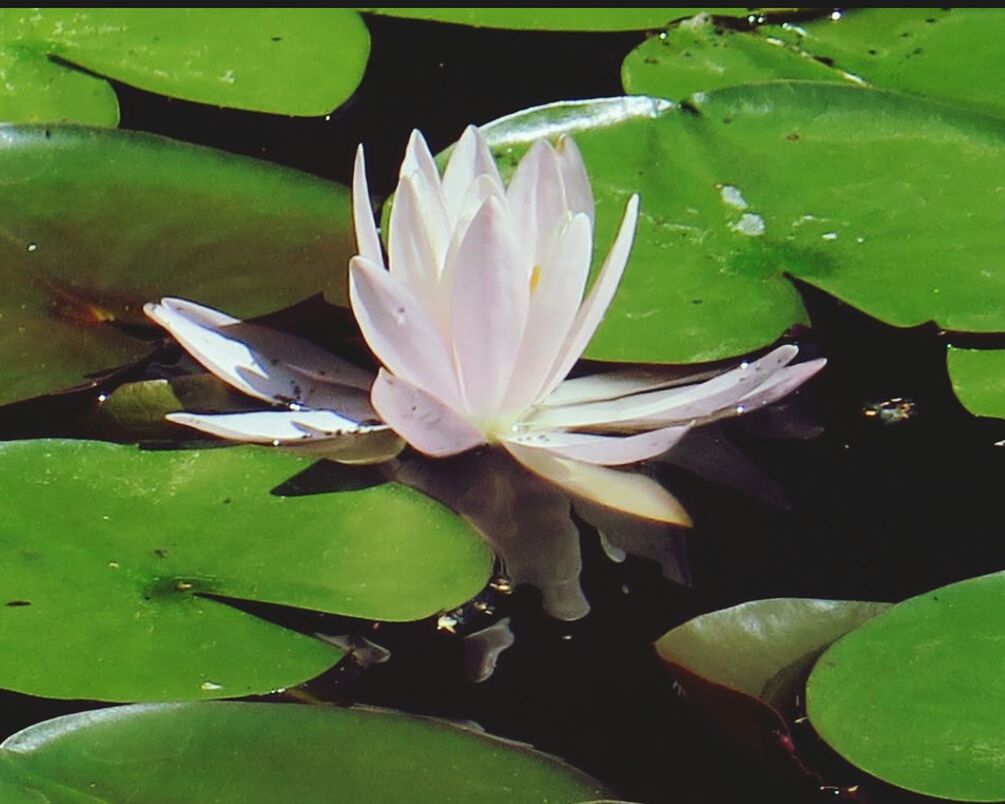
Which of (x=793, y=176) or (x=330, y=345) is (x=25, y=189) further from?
(x=793, y=176)

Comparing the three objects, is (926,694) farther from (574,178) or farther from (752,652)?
(574,178)

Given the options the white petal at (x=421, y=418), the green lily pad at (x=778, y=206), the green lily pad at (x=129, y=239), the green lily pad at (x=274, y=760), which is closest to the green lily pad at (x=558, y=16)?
the green lily pad at (x=778, y=206)

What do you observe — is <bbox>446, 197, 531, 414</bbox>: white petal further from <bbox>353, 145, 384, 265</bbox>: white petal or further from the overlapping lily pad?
the overlapping lily pad

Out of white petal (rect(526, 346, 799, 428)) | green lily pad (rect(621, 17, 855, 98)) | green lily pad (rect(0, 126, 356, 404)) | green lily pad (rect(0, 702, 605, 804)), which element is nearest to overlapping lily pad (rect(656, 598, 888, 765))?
green lily pad (rect(0, 702, 605, 804))

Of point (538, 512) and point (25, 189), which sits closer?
point (538, 512)

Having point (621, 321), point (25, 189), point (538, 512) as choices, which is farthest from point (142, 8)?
point (538, 512)

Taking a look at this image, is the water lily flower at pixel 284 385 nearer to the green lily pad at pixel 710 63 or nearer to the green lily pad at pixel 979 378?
the green lily pad at pixel 979 378

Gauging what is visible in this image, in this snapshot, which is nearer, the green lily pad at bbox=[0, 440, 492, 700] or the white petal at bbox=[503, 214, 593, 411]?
the green lily pad at bbox=[0, 440, 492, 700]
